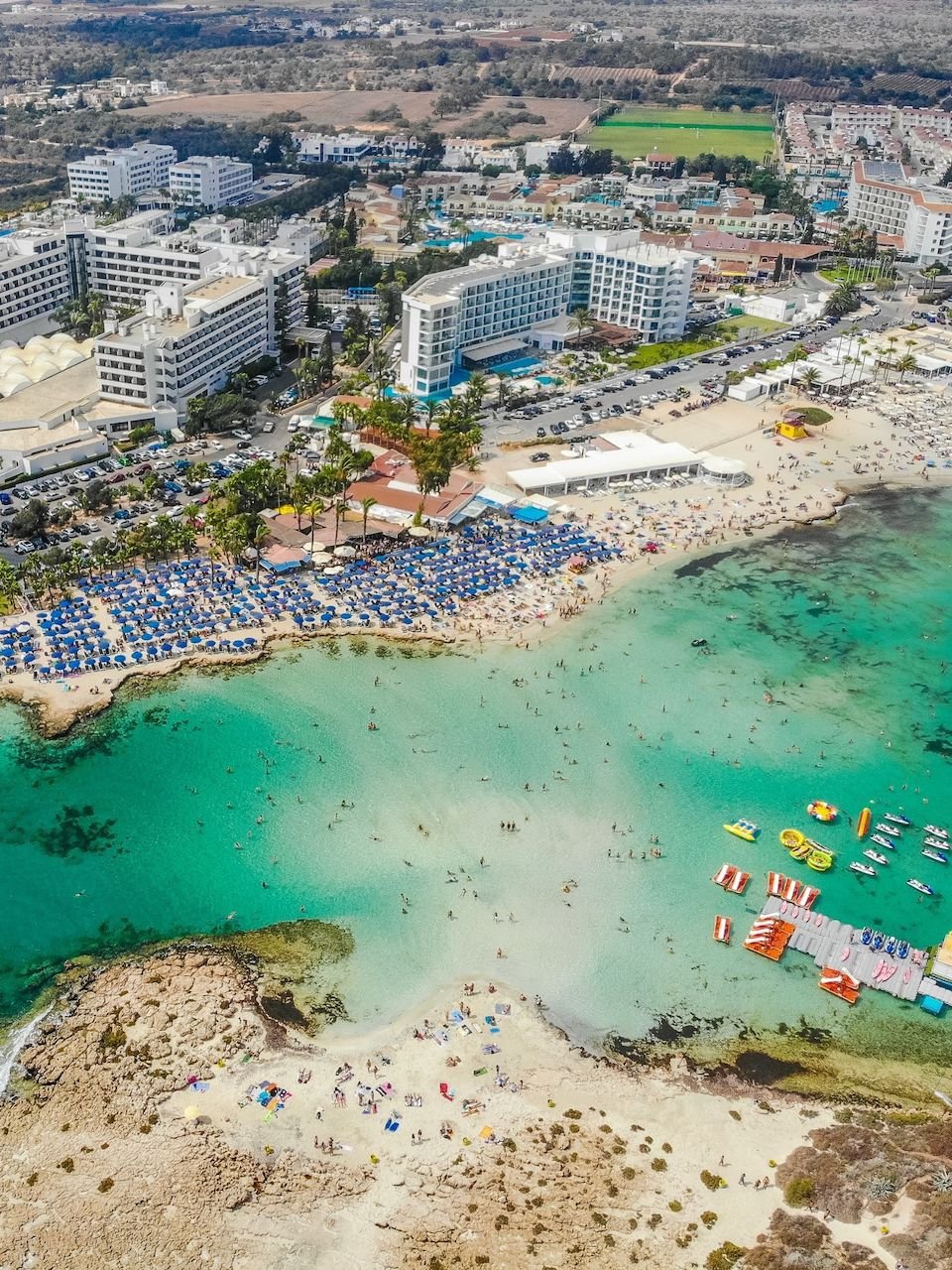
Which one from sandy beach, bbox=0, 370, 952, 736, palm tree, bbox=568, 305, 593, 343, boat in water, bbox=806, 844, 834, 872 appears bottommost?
boat in water, bbox=806, 844, 834, 872

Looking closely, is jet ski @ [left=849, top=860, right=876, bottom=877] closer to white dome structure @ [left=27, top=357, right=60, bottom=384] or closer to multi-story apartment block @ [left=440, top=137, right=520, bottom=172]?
white dome structure @ [left=27, top=357, right=60, bottom=384]

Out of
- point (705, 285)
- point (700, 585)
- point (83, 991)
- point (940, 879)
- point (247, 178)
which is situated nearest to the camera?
point (83, 991)

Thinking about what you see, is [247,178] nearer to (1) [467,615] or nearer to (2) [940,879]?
(1) [467,615]

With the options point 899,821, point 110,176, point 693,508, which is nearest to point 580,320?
point 693,508

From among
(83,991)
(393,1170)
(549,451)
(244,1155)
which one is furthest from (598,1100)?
(549,451)

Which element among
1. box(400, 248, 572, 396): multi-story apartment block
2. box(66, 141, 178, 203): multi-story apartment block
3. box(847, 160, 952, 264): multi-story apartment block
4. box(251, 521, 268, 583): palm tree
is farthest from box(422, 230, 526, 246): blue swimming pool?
box(251, 521, 268, 583): palm tree

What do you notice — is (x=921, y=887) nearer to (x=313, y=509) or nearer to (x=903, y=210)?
(x=313, y=509)
